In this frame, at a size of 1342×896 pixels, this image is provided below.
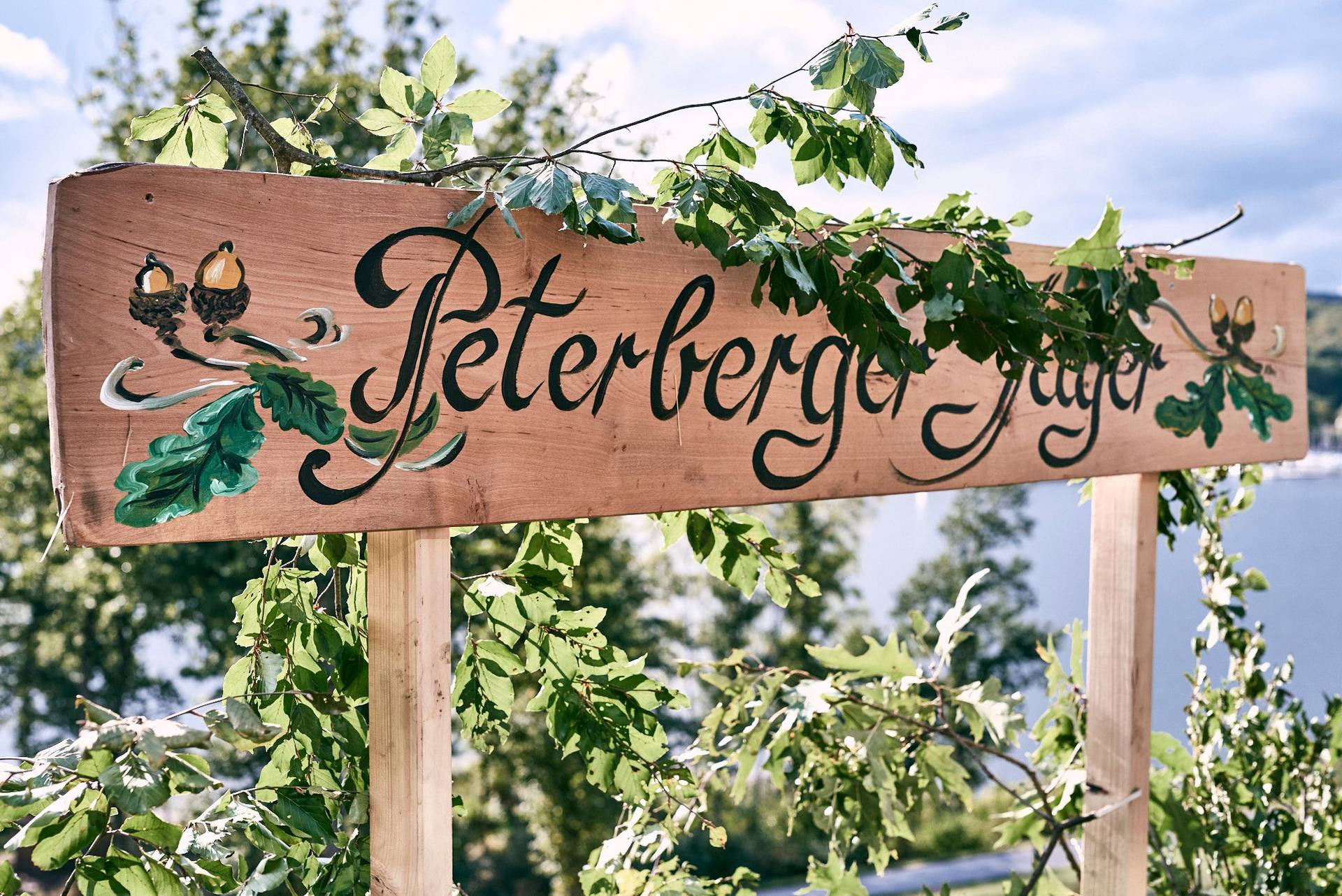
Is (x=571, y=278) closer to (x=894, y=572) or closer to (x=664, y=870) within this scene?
(x=664, y=870)

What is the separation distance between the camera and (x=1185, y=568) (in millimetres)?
9891

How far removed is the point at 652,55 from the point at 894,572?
665cm

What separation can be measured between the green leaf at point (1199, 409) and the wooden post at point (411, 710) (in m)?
0.83

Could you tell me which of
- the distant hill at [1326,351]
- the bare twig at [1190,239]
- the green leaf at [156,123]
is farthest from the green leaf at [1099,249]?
the distant hill at [1326,351]

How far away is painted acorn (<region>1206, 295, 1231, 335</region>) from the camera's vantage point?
1.15 meters

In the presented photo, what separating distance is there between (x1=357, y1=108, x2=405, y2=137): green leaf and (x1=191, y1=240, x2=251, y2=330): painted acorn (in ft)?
→ 0.97

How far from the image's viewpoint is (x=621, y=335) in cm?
73

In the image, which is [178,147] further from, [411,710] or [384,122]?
[411,710]

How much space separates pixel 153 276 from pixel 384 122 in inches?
13.5

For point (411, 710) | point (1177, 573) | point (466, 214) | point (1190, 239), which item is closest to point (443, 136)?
point (466, 214)

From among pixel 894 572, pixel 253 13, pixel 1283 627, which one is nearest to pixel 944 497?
pixel 894 572

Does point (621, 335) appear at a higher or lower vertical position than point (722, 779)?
higher

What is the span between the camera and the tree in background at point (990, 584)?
10.3 meters

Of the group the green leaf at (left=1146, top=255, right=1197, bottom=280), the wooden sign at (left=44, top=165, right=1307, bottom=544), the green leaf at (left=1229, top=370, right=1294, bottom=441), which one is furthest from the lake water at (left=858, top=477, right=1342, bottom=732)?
the wooden sign at (left=44, top=165, right=1307, bottom=544)
